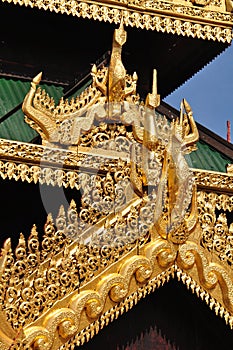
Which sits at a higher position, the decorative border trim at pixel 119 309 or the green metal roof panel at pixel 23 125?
the green metal roof panel at pixel 23 125

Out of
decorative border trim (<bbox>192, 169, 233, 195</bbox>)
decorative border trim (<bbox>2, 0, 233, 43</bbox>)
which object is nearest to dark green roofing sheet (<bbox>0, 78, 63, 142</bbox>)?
decorative border trim (<bbox>2, 0, 233, 43</bbox>)

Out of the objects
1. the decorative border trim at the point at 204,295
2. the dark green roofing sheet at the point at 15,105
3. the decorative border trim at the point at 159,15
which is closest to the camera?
the decorative border trim at the point at 204,295

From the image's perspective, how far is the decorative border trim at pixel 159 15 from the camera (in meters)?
14.8

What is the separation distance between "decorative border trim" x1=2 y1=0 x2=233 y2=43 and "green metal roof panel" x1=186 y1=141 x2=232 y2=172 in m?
1.32

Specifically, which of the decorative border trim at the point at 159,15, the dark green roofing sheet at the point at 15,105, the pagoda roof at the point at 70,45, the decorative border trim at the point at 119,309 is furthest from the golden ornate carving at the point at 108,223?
the pagoda roof at the point at 70,45

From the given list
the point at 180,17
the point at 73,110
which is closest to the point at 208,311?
the point at 73,110

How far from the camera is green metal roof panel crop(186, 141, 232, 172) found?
14.8m

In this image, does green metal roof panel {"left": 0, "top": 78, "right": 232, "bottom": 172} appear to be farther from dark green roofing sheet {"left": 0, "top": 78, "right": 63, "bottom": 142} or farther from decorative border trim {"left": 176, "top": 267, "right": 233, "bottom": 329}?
decorative border trim {"left": 176, "top": 267, "right": 233, "bottom": 329}

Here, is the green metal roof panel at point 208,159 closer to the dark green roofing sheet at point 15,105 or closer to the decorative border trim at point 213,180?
the decorative border trim at point 213,180

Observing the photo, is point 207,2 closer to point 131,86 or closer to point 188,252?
point 131,86

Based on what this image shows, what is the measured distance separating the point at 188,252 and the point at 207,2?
411cm

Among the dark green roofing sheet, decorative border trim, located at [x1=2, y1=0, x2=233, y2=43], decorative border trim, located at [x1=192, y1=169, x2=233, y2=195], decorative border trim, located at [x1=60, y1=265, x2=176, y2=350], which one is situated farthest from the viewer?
decorative border trim, located at [x1=2, y1=0, x2=233, y2=43]

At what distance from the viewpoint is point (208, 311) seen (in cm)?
1265

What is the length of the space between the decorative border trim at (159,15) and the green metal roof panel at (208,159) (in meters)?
1.32
